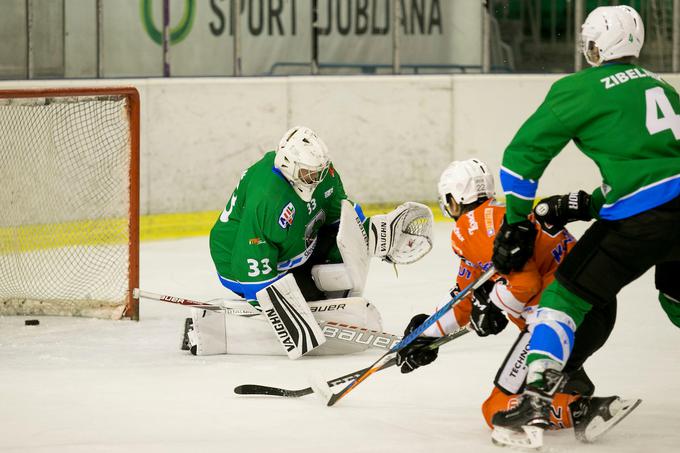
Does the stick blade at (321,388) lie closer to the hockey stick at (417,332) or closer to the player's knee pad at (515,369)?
the hockey stick at (417,332)

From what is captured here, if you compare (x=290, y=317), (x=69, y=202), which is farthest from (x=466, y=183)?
(x=69, y=202)

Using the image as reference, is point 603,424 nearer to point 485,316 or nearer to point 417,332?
point 485,316

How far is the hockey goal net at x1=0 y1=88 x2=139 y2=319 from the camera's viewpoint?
5.06 metres

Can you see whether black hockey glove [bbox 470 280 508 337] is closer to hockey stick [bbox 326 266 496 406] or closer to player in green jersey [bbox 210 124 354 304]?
hockey stick [bbox 326 266 496 406]

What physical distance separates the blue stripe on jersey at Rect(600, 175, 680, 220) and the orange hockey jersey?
0.27 meters

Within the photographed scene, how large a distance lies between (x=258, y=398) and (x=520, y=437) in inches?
37.4

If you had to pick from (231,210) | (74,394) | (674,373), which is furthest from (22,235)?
(674,373)

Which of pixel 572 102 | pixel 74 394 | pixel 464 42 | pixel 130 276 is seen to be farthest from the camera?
pixel 464 42

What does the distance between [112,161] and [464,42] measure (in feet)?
10.4

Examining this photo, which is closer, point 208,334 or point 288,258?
point 208,334

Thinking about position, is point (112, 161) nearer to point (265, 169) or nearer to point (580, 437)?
point (265, 169)

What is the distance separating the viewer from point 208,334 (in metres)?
4.41

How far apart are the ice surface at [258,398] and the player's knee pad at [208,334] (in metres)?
Result: 0.05

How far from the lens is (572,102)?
3.03 m
